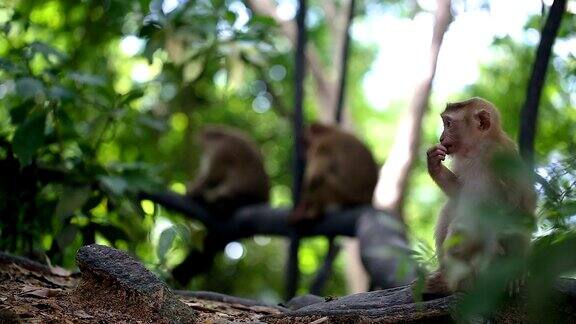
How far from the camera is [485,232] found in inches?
85.4

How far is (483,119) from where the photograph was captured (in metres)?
4.11

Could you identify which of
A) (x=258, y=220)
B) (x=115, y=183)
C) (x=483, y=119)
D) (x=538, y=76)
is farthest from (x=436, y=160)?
(x=258, y=220)

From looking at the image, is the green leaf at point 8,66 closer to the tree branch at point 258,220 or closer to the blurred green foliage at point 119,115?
the blurred green foliage at point 119,115

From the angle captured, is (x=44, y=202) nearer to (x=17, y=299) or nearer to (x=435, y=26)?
(x=17, y=299)

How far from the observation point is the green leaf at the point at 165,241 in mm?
4891

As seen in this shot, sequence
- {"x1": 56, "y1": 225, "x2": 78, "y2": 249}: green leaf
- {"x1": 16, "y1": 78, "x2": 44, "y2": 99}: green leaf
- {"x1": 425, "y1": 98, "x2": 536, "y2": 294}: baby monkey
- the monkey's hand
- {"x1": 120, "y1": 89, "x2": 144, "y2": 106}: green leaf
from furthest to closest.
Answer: {"x1": 120, "y1": 89, "x2": 144, "y2": 106}: green leaf, {"x1": 56, "y1": 225, "x2": 78, "y2": 249}: green leaf, {"x1": 16, "y1": 78, "x2": 44, "y2": 99}: green leaf, the monkey's hand, {"x1": 425, "y1": 98, "x2": 536, "y2": 294}: baby monkey

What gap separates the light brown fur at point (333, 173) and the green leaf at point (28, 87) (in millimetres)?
3973

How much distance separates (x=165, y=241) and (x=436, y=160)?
5.77ft

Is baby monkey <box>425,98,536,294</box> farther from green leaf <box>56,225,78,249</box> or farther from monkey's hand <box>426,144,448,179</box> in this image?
green leaf <box>56,225,78,249</box>

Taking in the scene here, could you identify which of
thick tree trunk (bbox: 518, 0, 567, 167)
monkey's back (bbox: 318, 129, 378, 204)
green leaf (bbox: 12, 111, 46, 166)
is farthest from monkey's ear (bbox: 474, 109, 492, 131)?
monkey's back (bbox: 318, 129, 378, 204)

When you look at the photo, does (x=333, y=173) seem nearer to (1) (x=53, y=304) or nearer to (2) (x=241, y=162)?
(2) (x=241, y=162)

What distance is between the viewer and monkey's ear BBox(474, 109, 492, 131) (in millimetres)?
4104

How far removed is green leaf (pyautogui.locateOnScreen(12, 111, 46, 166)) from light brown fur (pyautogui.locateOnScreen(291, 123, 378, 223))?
3821mm

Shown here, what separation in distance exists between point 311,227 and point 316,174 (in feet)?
3.83
